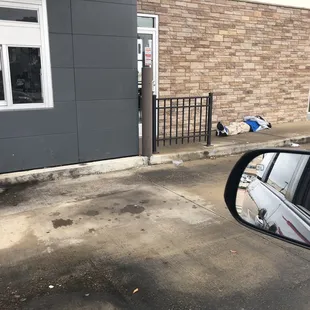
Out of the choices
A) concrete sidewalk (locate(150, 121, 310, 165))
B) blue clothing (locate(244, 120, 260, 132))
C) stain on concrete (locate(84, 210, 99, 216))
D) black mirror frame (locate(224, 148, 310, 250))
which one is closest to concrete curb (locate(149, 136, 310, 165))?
concrete sidewalk (locate(150, 121, 310, 165))

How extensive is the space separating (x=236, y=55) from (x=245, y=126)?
1.81 meters

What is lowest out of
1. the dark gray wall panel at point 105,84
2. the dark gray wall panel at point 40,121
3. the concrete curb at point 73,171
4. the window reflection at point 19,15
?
the concrete curb at point 73,171

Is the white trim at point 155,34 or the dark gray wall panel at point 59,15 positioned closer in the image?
the dark gray wall panel at point 59,15

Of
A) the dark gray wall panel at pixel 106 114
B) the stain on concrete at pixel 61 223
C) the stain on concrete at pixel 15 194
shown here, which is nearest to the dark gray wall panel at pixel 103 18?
the dark gray wall panel at pixel 106 114

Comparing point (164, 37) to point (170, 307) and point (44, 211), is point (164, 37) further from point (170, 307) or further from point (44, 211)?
point (170, 307)

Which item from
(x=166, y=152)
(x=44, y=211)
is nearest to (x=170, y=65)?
(x=166, y=152)

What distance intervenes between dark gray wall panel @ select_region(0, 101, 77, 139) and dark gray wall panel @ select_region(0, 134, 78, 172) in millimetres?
96

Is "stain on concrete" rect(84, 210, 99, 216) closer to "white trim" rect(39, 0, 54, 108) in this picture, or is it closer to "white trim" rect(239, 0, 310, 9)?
"white trim" rect(39, 0, 54, 108)

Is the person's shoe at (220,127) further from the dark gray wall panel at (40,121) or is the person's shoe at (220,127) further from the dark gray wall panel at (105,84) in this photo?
the dark gray wall panel at (40,121)

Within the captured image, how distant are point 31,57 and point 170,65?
3434mm

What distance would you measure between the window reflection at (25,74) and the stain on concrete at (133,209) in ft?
7.98

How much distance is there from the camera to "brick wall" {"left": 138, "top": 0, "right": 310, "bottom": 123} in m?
8.15

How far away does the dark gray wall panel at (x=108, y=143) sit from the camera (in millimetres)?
6348

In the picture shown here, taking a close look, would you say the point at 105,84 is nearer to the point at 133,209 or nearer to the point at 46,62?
the point at 46,62
